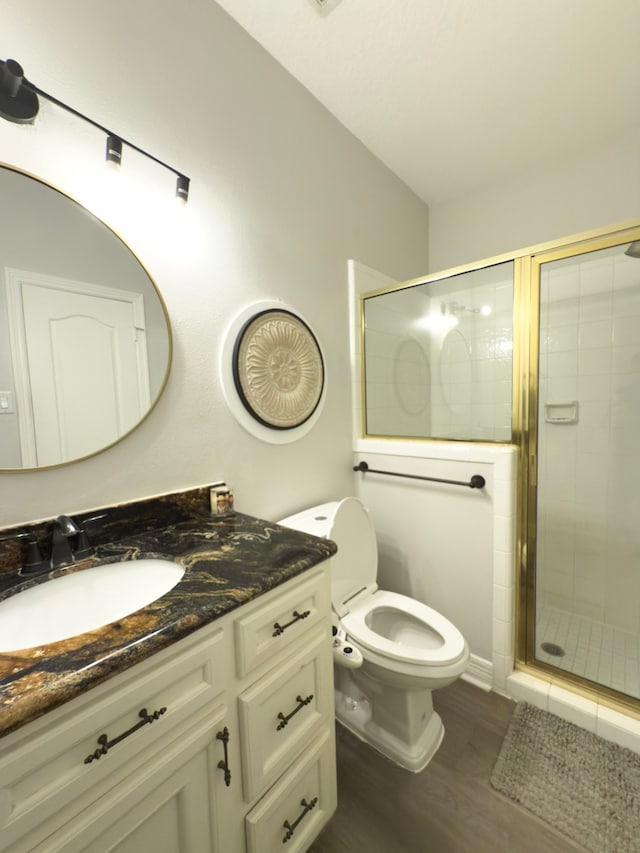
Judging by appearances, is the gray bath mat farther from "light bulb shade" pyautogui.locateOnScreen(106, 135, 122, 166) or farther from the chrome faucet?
"light bulb shade" pyautogui.locateOnScreen(106, 135, 122, 166)

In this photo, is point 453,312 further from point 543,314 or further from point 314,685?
point 314,685

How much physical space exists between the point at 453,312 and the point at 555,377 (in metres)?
0.61

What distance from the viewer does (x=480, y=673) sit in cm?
161

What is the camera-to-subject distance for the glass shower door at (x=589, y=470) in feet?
5.35

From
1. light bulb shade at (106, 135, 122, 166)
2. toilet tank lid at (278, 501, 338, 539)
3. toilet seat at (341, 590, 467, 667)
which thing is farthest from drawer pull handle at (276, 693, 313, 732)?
light bulb shade at (106, 135, 122, 166)

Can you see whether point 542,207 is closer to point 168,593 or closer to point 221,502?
point 221,502

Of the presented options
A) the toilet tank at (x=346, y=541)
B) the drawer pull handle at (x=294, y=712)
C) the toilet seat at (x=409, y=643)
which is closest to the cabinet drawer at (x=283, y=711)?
the drawer pull handle at (x=294, y=712)

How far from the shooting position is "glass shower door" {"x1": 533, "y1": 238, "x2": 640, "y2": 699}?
5.35 ft

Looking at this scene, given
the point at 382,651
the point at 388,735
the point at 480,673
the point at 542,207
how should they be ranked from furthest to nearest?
1. the point at 542,207
2. the point at 480,673
3. the point at 388,735
4. the point at 382,651

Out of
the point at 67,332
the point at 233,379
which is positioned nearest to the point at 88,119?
the point at 67,332

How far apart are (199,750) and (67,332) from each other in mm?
1028

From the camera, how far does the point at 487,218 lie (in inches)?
88.8

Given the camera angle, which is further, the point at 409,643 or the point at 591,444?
the point at 591,444

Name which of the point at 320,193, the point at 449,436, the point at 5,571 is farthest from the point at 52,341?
the point at 449,436
